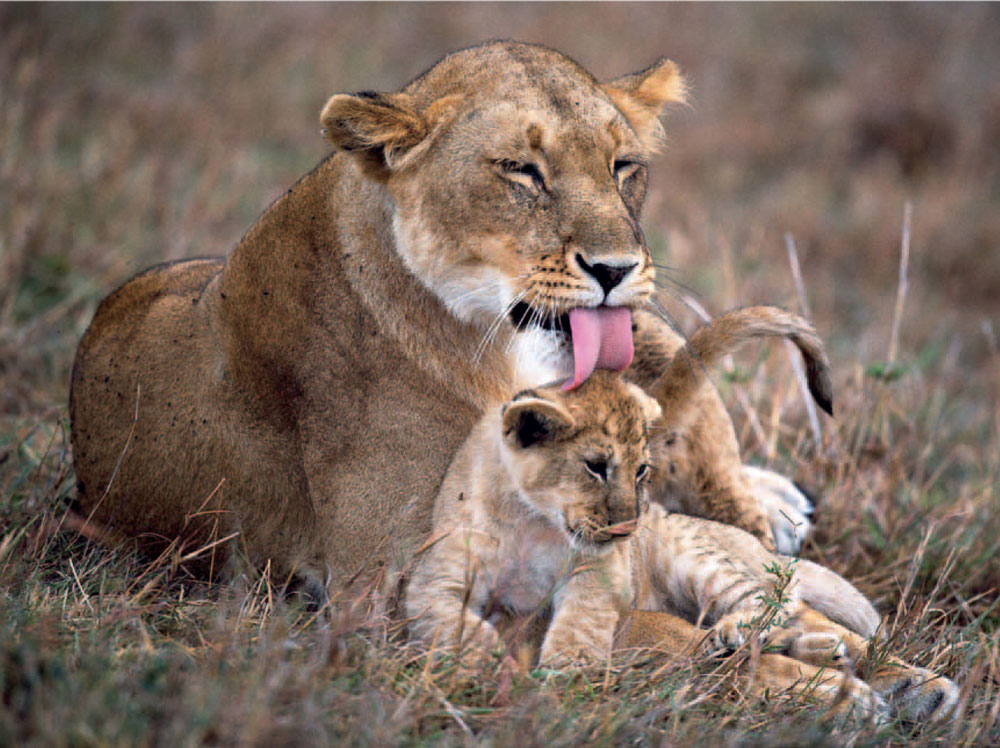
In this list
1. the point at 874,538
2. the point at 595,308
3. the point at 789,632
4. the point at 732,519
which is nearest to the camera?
the point at 595,308

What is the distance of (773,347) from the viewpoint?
6.39m

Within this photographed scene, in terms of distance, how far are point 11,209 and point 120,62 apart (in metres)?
4.20

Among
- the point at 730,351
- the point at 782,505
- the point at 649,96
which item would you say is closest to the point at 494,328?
the point at 730,351

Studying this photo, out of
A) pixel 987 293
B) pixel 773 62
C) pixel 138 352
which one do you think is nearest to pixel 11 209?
pixel 138 352

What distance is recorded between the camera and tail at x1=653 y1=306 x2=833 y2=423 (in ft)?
11.3

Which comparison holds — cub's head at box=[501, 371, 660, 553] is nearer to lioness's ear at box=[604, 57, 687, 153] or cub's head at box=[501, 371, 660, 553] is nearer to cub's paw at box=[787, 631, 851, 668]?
cub's paw at box=[787, 631, 851, 668]

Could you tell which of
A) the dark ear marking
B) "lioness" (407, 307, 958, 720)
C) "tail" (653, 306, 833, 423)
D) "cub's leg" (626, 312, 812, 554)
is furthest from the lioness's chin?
"cub's leg" (626, 312, 812, 554)

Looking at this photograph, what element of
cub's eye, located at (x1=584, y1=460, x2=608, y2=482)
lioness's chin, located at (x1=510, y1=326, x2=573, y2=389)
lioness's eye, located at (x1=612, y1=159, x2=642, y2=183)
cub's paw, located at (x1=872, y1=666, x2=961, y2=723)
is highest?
lioness's eye, located at (x1=612, y1=159, x2=642, y2=183)

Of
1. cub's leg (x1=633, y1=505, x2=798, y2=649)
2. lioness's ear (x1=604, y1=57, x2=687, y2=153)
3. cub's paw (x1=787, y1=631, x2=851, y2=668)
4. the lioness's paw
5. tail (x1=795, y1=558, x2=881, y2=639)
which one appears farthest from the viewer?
the lioness's paw

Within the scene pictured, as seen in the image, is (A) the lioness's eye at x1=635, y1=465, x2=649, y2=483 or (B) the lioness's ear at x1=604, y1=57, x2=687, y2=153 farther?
(B) the lioness's ear at x1=604, y1=57, x2=687, y2=153

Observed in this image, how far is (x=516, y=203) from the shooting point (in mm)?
3006

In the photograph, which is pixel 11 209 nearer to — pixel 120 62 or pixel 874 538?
pixel 120 62

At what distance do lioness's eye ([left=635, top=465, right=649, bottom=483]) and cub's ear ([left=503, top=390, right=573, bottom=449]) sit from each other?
0.90 ft

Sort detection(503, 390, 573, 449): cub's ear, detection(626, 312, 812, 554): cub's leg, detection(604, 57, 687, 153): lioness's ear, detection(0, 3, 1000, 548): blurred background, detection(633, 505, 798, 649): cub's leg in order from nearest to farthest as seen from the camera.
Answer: detection(503, 390, 573, 449): cub's ear
detection(633, 505, 798, 649): cub's leg
detection(604, 57, 687, 153): lioness's ear
detection(626, 312, 812, 554): cub's leg
detection(0, 3, 1000, 548): blurred background
